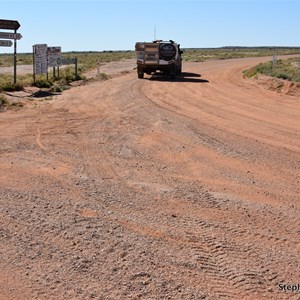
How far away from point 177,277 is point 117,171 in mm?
4049

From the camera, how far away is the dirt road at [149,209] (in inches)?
195

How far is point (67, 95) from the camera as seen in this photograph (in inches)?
857

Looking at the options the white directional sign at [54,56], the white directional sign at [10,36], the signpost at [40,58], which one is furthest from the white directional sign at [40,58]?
the white directional sign at [10,36]

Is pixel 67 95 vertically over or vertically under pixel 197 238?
over

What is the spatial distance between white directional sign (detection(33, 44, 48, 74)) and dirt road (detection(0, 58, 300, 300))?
483 inches

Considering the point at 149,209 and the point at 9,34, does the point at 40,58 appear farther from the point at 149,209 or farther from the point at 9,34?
the point at 149,209

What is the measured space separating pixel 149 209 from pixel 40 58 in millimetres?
20560

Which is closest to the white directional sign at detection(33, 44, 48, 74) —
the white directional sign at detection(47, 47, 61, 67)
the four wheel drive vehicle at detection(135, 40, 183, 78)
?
the white directional sign at detection(47, 47, 61, 67)

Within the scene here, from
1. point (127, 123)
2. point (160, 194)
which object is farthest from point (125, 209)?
point (127, 123)

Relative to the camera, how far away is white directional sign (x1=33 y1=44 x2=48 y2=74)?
25.8m

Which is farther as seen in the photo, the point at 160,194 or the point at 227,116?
the point at 227,116

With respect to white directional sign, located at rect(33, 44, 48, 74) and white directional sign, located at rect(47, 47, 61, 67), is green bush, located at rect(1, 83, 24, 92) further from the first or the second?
white directional sign, located at rect(47, 47, 61, 67)

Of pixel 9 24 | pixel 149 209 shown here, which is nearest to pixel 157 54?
pixel 9 24

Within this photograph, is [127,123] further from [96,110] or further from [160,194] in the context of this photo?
[160,194]
